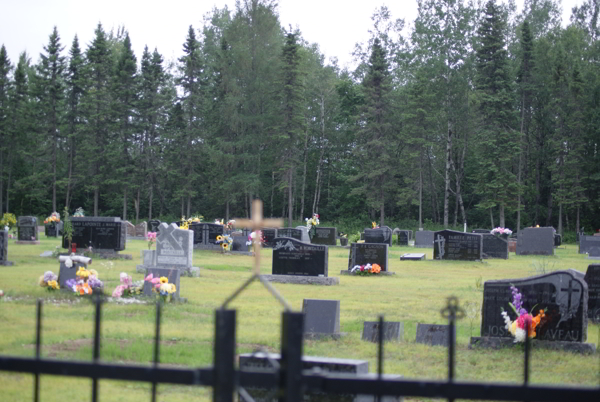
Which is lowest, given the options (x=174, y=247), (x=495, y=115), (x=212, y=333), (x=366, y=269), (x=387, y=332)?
(x=212, y=333)

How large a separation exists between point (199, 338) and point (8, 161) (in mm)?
51438

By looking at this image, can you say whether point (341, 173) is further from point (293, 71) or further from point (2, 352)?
point (2, 352)

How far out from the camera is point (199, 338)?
28.0 feet

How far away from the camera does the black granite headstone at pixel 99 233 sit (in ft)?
70.5

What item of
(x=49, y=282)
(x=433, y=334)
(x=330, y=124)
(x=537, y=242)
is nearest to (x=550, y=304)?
(x=433, y=334)

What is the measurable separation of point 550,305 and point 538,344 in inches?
20.6

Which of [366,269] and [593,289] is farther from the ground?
[593,289]

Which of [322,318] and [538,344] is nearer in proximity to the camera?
[538,344]

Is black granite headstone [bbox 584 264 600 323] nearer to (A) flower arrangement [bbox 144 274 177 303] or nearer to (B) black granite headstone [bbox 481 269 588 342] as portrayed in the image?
(B) black granite headstone [bbox 481 269 588 342]

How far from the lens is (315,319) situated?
29.5ft

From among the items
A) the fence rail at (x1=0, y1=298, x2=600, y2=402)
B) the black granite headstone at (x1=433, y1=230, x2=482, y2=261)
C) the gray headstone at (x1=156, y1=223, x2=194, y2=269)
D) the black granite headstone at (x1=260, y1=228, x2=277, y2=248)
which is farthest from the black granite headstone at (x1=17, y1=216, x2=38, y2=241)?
the fence rail at (x1=0, y1=298, x2=600, y2=402)

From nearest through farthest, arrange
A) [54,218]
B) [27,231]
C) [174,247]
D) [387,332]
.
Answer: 1. [387,332]
2. [174,247]
3. [27,231]
4. [54,218]

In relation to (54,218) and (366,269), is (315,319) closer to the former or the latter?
(366,269)

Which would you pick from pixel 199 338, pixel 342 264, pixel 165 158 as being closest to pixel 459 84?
pixel 165 158
